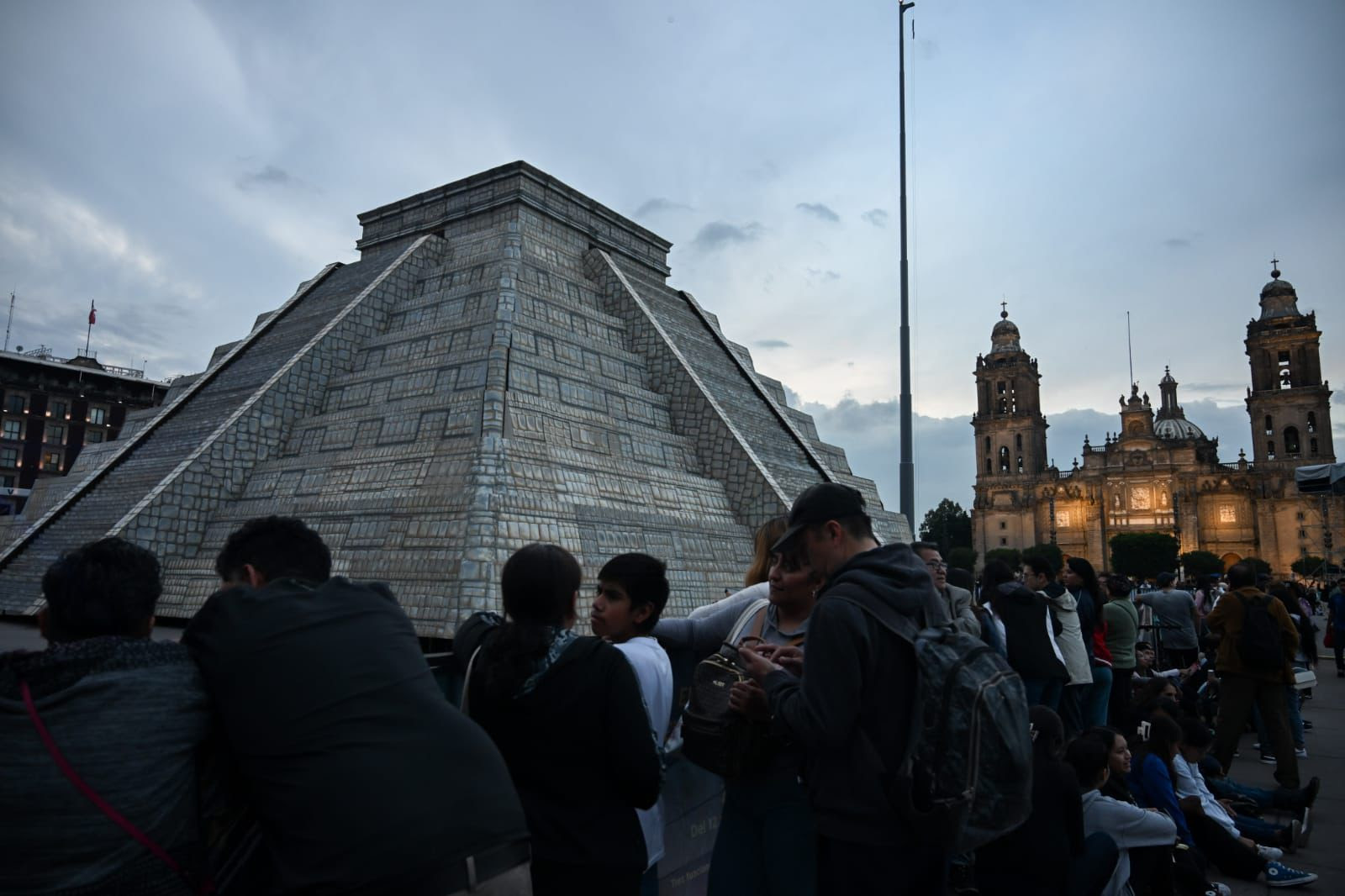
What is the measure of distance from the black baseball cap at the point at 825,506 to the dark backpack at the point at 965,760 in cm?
67

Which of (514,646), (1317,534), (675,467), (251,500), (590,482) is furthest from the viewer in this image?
(1317,534)

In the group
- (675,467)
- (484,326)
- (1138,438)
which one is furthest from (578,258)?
(1138,438)

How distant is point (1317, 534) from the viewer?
69.1 meters

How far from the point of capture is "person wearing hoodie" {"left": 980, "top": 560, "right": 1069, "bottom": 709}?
276 inches

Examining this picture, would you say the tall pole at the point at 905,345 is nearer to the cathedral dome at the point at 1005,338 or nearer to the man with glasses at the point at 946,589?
the man with glasses at the point at 946,589

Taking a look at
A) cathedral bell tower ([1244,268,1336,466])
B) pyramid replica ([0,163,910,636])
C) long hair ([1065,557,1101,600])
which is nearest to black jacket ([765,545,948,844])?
long hair ([1065,557,1101,600])

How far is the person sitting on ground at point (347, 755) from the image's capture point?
7.27 ft

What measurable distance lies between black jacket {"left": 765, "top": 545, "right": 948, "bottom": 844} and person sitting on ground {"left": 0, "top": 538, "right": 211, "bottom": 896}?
1869 mm

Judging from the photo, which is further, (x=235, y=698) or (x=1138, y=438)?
(x=1138, y=438)

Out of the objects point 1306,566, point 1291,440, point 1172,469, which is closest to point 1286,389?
point 1291,440

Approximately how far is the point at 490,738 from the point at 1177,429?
320 ft

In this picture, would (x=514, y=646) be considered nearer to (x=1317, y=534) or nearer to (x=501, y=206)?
(x=501, y=206)

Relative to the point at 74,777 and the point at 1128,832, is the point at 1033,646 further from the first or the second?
the point at 74,777

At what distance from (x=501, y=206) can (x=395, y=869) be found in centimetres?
1813
